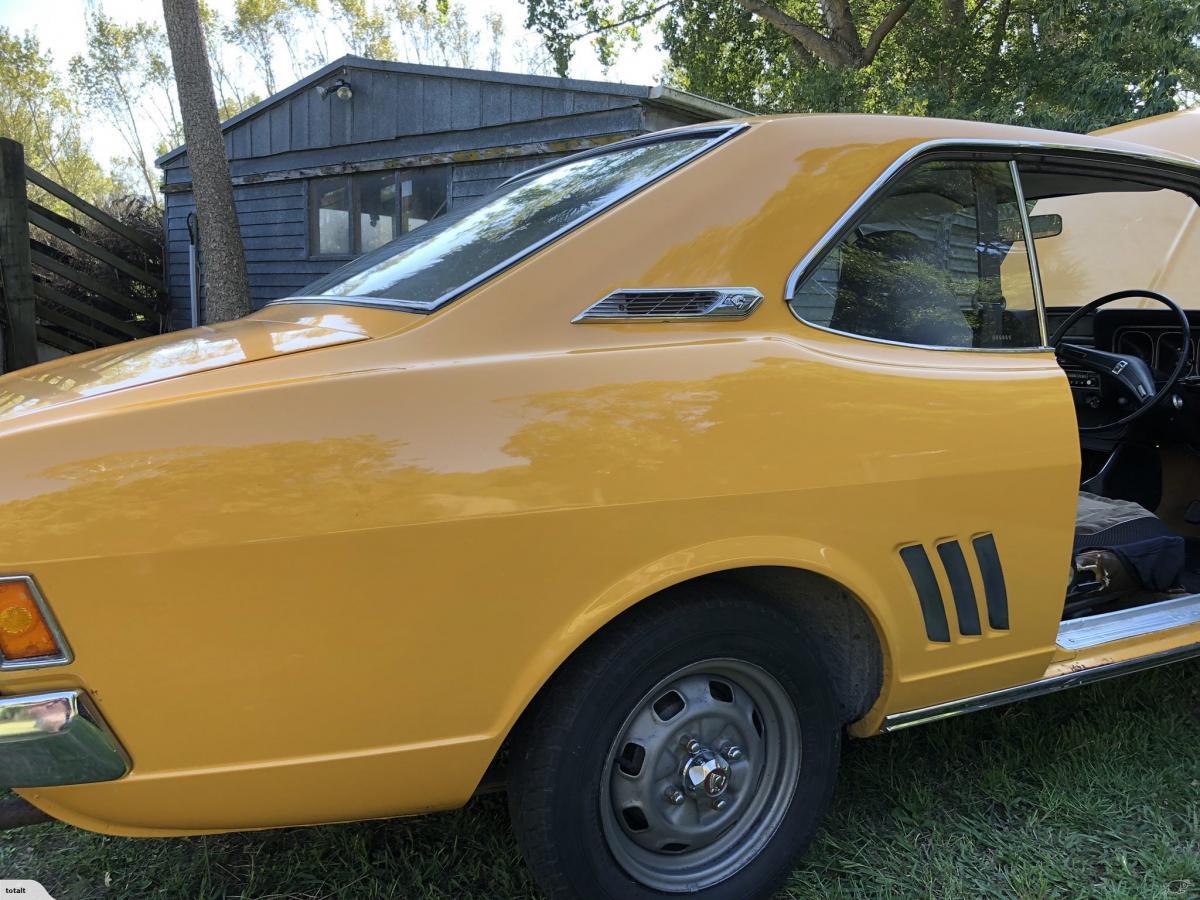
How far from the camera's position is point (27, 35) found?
107 feet

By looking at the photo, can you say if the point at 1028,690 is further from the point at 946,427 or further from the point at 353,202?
the point at 353,202

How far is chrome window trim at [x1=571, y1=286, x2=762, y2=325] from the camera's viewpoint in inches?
68.3

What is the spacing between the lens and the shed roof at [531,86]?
834 centimetres

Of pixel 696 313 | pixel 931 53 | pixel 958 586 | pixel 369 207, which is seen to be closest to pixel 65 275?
pixel 369 207

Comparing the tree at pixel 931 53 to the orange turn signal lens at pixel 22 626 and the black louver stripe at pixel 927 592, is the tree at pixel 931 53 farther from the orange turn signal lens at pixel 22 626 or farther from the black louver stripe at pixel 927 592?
the orange turn signal lens at pixel 22 626

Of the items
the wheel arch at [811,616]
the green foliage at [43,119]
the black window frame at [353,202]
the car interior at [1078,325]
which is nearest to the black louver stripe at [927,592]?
the wheel arch at [811,616]

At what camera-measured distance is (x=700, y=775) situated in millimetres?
1870

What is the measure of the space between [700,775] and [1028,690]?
0.93 m

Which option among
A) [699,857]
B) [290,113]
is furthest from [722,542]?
[290,113]

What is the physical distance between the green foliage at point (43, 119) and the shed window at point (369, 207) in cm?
2298

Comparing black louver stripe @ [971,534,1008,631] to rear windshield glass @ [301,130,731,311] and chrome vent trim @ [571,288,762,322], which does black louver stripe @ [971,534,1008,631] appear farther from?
rear windshield glass @ [301,130,731,311]

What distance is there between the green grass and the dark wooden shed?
23.0 ft

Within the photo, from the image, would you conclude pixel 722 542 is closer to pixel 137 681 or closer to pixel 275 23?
pixel 137 681

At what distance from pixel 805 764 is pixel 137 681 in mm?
1358
